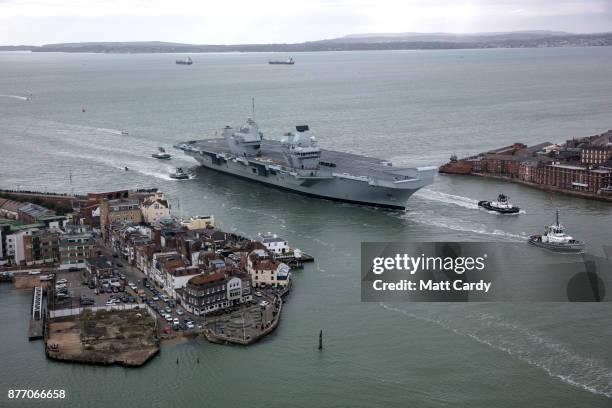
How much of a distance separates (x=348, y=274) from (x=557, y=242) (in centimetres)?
507

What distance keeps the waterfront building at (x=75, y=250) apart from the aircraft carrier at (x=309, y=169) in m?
8.73

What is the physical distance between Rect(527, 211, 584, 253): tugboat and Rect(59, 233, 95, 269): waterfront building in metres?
10.3

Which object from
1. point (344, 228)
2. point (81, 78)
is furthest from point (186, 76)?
point (344, 228)

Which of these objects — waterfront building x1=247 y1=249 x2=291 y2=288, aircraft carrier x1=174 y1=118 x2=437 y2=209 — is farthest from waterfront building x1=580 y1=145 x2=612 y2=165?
waterfront building x1=247 y1=249 x2=291 y2=288

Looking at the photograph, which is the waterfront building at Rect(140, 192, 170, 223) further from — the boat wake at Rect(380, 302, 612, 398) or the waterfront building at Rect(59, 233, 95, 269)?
the boat wake at Rect(380, 302, 612, 398)

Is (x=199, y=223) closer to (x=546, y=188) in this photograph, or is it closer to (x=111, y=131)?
(x=546, y=188)

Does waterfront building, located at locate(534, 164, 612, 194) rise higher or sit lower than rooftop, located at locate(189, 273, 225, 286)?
higher

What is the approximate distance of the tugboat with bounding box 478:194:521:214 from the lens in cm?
2325

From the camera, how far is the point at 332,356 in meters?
13.9

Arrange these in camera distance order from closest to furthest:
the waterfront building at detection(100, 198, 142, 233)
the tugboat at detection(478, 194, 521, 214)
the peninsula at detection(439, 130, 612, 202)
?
1. the waterfront building at detection(100, 198, 142, 233)
2. the tugboat at detection(478, 194, 521, 214)
3. the peninsula at detection(439, 130, 612, 202)

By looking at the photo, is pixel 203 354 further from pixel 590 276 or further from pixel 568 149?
pixel 568 149

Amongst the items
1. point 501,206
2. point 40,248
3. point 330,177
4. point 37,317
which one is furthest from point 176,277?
point 501,206

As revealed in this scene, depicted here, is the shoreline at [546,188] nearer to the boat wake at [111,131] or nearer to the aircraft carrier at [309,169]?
the aircraft carrier at [309,169]

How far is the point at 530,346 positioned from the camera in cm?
1389
